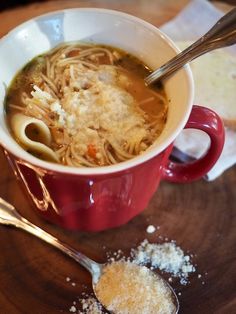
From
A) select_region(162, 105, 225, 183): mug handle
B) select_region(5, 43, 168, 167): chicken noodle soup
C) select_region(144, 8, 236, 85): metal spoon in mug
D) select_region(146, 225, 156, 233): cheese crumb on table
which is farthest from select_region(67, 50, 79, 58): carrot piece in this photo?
select_region(146, 225, 156, 233): cheese crumb on table

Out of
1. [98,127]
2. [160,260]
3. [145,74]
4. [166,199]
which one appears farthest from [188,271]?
[145,74]

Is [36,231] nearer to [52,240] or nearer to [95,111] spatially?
[52,240]

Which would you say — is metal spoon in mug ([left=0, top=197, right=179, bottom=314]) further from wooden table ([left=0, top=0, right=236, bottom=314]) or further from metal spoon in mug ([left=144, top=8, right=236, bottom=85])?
metal spoon in mug ([left=144, top=8, right=236, bottom=85])

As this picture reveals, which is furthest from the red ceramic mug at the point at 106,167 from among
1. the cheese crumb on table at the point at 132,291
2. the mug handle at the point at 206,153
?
the cheese crumb on table at the point at 132,291

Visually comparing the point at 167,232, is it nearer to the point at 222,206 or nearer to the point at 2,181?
the point at 222,206

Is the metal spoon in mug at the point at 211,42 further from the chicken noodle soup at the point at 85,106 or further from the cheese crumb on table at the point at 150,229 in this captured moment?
the cheese crumb on table at the point at 150,229

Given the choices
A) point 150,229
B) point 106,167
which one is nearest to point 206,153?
point 150,229
